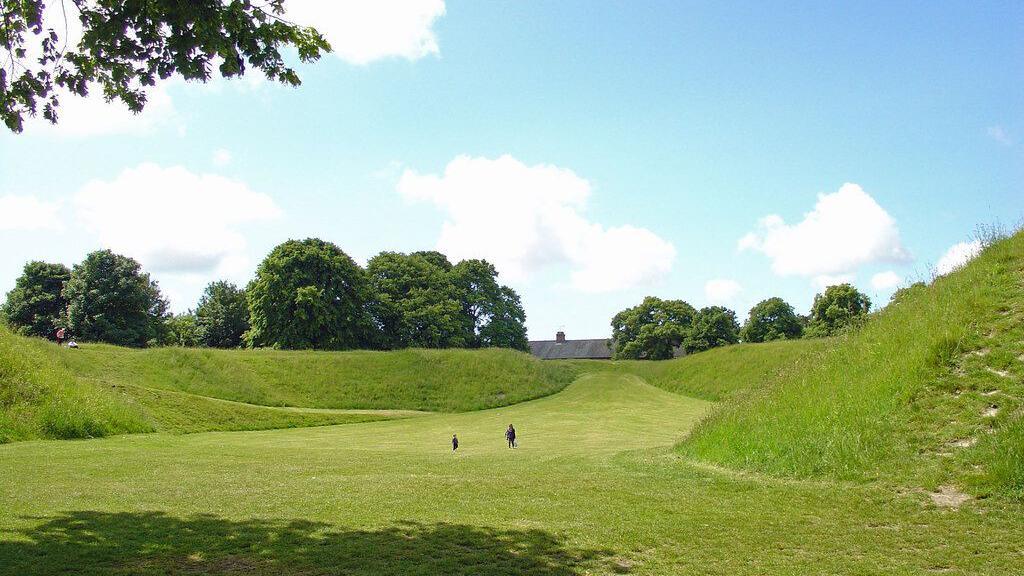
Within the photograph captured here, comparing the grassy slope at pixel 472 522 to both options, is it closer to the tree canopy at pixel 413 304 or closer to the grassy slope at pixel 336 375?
the grassy slope at pixel 336 375

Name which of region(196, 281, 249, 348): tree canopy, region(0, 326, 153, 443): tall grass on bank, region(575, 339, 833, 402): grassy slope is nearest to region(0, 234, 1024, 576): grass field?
region(0, 326, 153, 443): tall grass on bank

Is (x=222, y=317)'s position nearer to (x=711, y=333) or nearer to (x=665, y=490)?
(x=711, y=333)

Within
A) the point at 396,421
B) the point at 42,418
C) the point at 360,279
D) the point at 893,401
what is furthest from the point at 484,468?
the point at 360,279

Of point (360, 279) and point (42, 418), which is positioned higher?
point (360, 279)

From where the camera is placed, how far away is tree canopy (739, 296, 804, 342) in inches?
4604

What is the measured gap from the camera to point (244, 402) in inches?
2158

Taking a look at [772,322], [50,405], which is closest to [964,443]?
[50,405]

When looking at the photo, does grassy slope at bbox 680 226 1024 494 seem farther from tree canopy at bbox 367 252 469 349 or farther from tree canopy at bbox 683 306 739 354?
tree canopy at bbox 683 306 739 354

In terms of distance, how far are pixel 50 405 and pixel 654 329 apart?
9702 cm

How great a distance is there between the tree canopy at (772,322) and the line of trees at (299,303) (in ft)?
153

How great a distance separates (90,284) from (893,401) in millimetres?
88005

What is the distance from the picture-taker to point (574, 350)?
150250 millimetres

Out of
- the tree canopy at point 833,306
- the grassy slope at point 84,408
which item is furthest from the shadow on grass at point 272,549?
the tree canopy at point 833,306

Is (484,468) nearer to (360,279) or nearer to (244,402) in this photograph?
(244,402)
